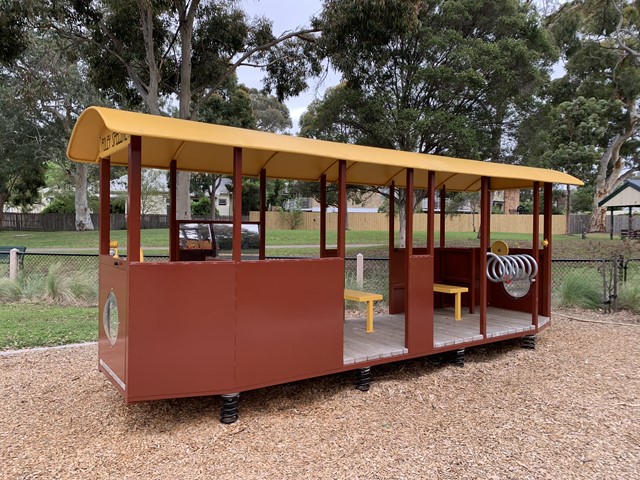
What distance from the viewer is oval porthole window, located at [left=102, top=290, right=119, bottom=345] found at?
3941 millimetres

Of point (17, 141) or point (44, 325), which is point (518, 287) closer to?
point (44, 325)

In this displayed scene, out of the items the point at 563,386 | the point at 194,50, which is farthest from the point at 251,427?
the point at 194,50

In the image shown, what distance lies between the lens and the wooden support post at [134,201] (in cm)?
346

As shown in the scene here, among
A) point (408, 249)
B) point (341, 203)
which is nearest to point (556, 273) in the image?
point (408, 249)

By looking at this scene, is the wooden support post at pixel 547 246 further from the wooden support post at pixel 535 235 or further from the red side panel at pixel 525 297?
the wooden support post at pixel 535 235

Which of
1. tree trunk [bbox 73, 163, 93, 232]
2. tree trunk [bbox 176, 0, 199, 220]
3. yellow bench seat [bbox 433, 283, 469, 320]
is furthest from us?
tree trunk [bbox 73, 163, 93, 232]

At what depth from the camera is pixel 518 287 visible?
7.09m

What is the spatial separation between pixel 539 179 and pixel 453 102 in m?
9.38

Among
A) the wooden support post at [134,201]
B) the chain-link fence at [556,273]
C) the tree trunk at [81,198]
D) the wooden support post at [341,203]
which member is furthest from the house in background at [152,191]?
the wooden support post at [134,201]

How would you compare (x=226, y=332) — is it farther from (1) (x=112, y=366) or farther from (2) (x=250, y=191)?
(2) (x=250, y=191)

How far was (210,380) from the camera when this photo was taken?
373 cm

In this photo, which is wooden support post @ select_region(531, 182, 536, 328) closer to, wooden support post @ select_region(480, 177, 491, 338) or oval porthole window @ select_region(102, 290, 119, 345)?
wooden support post @ select_region(480, 177, 491, 338)

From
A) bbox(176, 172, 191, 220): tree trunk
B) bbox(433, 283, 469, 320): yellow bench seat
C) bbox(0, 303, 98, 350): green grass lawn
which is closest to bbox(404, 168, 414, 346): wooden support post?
bbox(433, 283, 469, 320): yellow bench seat

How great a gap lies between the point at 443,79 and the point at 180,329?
41.3ft
